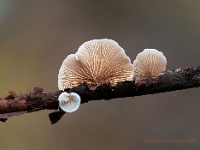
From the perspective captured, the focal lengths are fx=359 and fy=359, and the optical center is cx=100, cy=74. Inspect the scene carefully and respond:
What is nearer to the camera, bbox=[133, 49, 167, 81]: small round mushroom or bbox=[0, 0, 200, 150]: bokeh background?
bbox=[133, 49, 167, 81]: small round mushroom

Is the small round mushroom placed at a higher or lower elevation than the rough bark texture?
higher

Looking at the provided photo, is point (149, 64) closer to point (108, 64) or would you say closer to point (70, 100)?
point (108, 64)

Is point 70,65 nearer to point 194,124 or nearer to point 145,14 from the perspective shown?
point 194,124

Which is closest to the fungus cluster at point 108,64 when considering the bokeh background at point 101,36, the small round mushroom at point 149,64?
the small round mushroom at point 149,64

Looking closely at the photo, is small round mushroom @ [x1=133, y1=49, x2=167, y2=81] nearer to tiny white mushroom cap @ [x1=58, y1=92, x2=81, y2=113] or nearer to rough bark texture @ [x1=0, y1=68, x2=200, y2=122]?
rough bark texture @ [x1=0, y1=68, x2=200, y2=122]

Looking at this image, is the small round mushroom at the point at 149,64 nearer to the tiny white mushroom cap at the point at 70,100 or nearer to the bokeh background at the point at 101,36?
the tiny white mushroom cap at the point at 70,100

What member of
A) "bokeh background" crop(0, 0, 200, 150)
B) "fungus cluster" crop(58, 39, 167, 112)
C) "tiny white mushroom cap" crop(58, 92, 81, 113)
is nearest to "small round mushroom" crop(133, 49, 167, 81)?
"fungus cluster" crop(58, 39, 167, 112)
